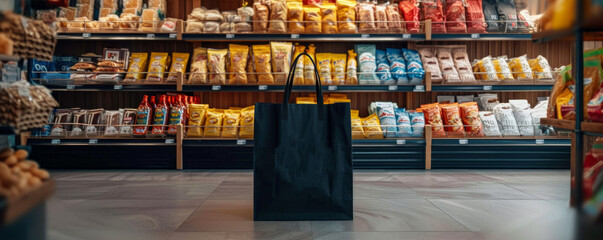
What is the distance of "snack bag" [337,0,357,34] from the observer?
4.41m

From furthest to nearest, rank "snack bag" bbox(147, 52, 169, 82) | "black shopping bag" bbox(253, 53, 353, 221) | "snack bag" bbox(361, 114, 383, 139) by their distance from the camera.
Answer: "snack bag" bbox(147, 52, 169, 82) < "snack bag" bbox(361, 114, 383, 139) < "black shopping bag" bbox(253, 53, 353, 221)

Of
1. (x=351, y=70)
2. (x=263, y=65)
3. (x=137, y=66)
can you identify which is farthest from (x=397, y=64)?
(x=137, y=66)

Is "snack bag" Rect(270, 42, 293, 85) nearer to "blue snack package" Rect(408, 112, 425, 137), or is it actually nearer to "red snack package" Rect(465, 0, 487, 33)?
"blue snack package" Rect(408, 112, 425, 137)

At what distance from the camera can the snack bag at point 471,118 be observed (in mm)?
4379

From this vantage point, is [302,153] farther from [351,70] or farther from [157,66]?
[157,66]

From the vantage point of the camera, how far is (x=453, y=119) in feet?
14.5

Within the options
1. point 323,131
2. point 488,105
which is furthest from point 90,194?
point 488,105

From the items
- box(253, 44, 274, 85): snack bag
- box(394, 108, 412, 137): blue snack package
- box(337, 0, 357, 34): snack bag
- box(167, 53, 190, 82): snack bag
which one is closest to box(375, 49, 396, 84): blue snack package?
box(394, 108, 412, 137): blue snack package

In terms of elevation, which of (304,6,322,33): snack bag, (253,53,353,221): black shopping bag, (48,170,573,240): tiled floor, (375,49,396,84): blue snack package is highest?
(304,6,322,33): snack bag

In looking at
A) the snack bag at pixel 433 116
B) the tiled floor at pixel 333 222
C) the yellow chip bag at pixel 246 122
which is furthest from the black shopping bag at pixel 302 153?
the snack bag at pixel 433 116

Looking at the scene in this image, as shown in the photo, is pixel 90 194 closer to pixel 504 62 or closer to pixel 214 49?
pixel 214 49

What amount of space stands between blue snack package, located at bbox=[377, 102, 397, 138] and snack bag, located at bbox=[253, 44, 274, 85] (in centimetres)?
105

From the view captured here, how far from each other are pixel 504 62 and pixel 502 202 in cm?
210

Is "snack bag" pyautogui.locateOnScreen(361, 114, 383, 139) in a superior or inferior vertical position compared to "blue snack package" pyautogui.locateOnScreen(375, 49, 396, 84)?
inferior
